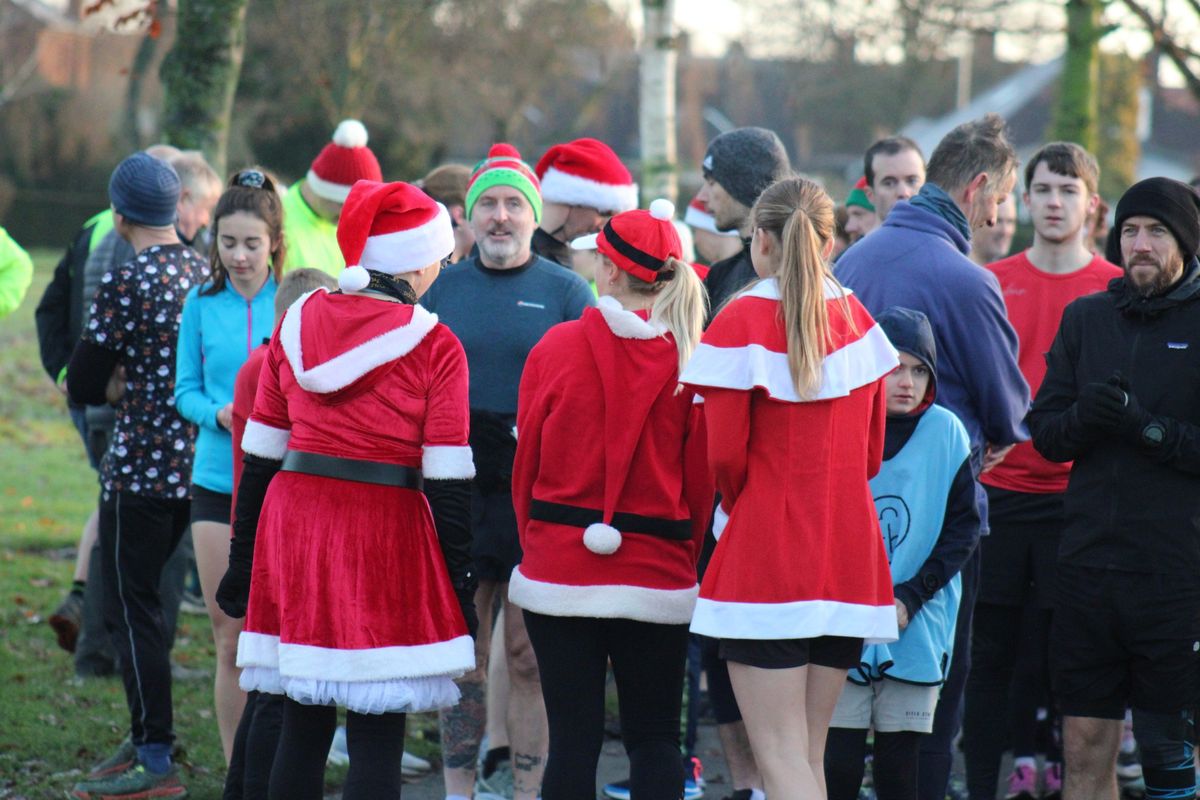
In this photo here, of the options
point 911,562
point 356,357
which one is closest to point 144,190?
point 356,357

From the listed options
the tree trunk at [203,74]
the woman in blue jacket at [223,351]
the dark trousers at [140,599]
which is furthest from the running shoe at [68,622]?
the tree trunk at [203,74]

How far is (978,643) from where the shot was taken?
5500 mm

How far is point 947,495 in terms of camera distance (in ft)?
14.6

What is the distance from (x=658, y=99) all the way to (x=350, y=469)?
32.6 ft

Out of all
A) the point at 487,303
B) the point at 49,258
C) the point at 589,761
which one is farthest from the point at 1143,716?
the point at 49,258

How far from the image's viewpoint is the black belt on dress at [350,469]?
398 cm

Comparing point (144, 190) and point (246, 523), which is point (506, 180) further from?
point (246, 523)

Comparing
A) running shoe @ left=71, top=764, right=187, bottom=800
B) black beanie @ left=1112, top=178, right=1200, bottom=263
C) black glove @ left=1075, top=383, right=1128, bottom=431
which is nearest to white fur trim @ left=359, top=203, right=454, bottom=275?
black glove @ left=1075, top=383, right=1128, bottom=431

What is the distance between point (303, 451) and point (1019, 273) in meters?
3.27

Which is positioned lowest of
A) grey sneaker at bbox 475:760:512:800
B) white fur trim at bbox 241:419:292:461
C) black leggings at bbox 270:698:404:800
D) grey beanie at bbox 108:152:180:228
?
grey sneaker at bbox 475:760:512:800

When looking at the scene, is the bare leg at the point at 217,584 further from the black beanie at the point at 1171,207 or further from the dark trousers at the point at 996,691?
the black beanie at the point at 1171,207

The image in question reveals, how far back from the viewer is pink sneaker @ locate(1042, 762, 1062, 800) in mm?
5840

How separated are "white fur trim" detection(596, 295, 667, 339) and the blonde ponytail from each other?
419 mm

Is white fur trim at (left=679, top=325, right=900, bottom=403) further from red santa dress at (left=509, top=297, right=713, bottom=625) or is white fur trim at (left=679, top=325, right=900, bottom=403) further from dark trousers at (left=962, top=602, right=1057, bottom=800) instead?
dark trousers at (left=962, top=602, right=1057, bottom=800)
